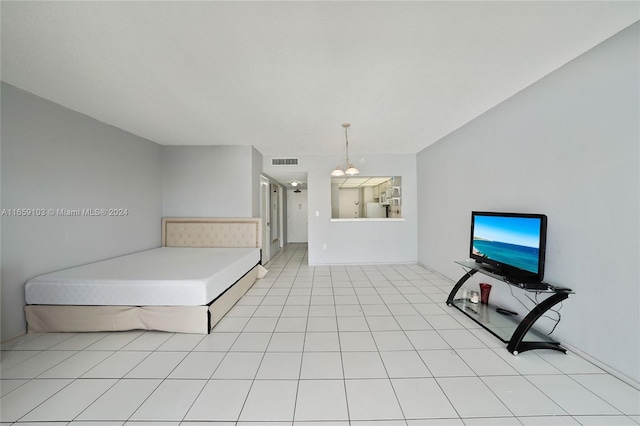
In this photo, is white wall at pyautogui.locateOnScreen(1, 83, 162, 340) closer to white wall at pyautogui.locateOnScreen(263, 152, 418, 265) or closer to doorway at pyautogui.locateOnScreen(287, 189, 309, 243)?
white wall at pyautogui.locateOnScreen(263, 152, 418, 265)

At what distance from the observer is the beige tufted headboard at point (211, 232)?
4578 mm

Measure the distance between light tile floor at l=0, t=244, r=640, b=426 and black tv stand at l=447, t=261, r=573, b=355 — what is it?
82 millimetres

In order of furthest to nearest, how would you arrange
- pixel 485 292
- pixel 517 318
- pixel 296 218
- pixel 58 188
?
1. pixel 296 218
2. pixel 485 292
3. pixel 58 188
4. pixel 517 318

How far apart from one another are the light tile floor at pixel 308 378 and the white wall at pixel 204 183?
258 cm

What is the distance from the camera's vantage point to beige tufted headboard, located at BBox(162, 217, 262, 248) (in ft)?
15.0

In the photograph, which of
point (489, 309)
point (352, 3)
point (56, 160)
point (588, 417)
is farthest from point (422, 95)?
point (56, 160)

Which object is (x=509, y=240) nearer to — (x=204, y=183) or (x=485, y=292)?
(x=485, y=292)

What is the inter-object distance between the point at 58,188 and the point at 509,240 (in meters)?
5.31

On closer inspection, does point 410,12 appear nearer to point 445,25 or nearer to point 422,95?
point 445,25

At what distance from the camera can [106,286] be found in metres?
2.42

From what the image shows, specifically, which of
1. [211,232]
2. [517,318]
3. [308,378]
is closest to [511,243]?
[517,318]

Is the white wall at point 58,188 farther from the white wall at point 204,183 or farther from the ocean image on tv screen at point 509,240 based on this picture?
the ocean image on tv screen at point 509,240

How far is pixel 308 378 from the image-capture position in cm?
178

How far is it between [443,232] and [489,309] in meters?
1.66
